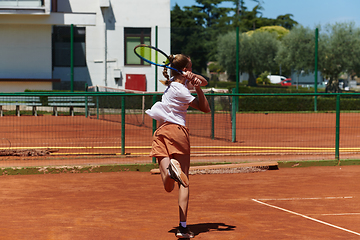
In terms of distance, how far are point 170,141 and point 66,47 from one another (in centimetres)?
2091

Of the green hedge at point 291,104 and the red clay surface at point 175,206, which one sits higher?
the green hedge at point 291,104

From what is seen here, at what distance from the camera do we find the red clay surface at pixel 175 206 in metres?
4.90

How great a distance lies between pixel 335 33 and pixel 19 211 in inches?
1134

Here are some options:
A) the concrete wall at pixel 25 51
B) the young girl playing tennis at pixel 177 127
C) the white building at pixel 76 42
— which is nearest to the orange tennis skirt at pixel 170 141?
the young girl playing tennis at pixel 177 127

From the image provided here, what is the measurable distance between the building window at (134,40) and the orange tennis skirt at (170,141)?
2225 centimetres

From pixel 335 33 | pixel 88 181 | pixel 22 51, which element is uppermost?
pixel 335 33

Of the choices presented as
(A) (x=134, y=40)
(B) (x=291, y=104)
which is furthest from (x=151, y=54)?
(A) (x=134, y=40)

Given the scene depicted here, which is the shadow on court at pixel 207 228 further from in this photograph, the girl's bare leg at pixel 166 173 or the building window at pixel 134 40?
the building window at pixel 134 40

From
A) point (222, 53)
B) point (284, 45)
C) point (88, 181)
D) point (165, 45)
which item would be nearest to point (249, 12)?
point (222, 53)

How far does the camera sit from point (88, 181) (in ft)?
26.8

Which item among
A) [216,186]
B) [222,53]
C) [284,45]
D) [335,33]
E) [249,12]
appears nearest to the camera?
[216,186]

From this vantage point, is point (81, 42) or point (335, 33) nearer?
point (81, 42)

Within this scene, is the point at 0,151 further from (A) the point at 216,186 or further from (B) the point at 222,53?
(B) the point at 222,53

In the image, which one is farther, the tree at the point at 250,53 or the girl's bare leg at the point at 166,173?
the tree at the point at 250,53
